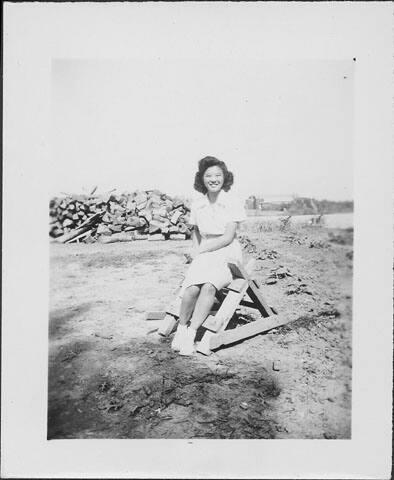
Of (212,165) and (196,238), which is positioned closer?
(212,165)

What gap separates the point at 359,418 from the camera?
3111 mm

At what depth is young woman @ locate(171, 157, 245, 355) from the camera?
3.03 metres

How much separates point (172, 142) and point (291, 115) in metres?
0.99

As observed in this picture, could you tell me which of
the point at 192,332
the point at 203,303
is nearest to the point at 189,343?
the point at 192,332

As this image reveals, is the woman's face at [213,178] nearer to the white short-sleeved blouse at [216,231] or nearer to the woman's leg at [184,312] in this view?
the white short-sleeved blouse at [216,231]

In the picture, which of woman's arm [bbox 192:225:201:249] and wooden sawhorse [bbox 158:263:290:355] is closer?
wooden sawhorse [bbox 158:263:290:355]

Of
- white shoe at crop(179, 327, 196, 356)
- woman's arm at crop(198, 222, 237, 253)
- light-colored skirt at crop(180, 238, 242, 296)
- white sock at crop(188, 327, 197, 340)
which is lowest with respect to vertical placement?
white shoe at crop(179, 327, 196, 356)

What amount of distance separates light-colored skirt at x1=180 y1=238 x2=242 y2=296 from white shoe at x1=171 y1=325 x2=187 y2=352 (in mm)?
289

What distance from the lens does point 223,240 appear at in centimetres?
306

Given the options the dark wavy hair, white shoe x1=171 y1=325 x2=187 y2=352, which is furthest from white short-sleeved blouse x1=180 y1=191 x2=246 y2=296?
white shoe x1=171 y1=325 x2=187 y2=352

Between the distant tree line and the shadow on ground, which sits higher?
the distant tree line

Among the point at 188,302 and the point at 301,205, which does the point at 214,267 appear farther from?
the point at 301,205

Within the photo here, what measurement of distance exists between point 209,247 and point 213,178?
1.82 feet

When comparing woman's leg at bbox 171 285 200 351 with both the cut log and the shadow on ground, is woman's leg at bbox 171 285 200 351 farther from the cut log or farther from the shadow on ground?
the cut log
